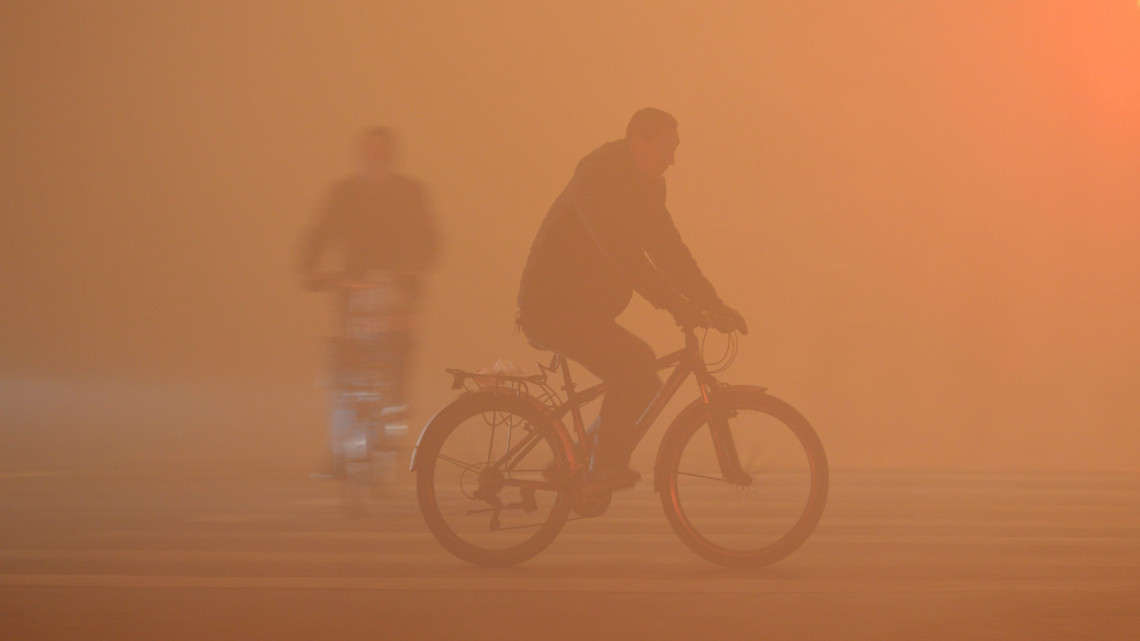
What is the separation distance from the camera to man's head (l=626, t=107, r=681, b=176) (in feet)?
18.5

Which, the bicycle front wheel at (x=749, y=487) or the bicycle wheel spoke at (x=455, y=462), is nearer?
the bicycle front wheel at (x=749, y=487)

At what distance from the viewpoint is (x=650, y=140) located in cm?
562

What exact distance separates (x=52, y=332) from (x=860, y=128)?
10936 millimetres

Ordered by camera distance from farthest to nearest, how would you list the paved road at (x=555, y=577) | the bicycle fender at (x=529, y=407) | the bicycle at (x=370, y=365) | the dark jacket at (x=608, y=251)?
the bicycle at (x=370, y=365)
the bicycle fender at (x=529, y=407)
the dark jacket at (x=608, y=251)
the paved road at (x=555, y=577)

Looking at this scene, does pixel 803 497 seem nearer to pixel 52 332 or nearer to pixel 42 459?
pixel 42 459

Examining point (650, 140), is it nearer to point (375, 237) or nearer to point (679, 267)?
point (679, 267)

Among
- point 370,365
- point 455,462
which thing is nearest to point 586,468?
point 455,462

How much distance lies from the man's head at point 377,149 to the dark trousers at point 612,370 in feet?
7.43

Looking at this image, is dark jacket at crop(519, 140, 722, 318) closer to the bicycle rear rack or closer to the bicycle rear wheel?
the bicycle rear rack

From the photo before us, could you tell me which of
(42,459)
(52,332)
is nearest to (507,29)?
(52,332)

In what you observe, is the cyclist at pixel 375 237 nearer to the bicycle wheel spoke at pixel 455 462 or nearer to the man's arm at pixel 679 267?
the bicycle wheel spoke at pixel 455 462

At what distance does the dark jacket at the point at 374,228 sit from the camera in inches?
297

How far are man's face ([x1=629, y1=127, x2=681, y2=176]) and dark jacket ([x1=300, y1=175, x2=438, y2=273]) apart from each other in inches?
87.5

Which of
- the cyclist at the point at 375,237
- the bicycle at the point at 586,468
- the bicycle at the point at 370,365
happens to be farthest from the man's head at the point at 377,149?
the bicycle at the point at 586,468
